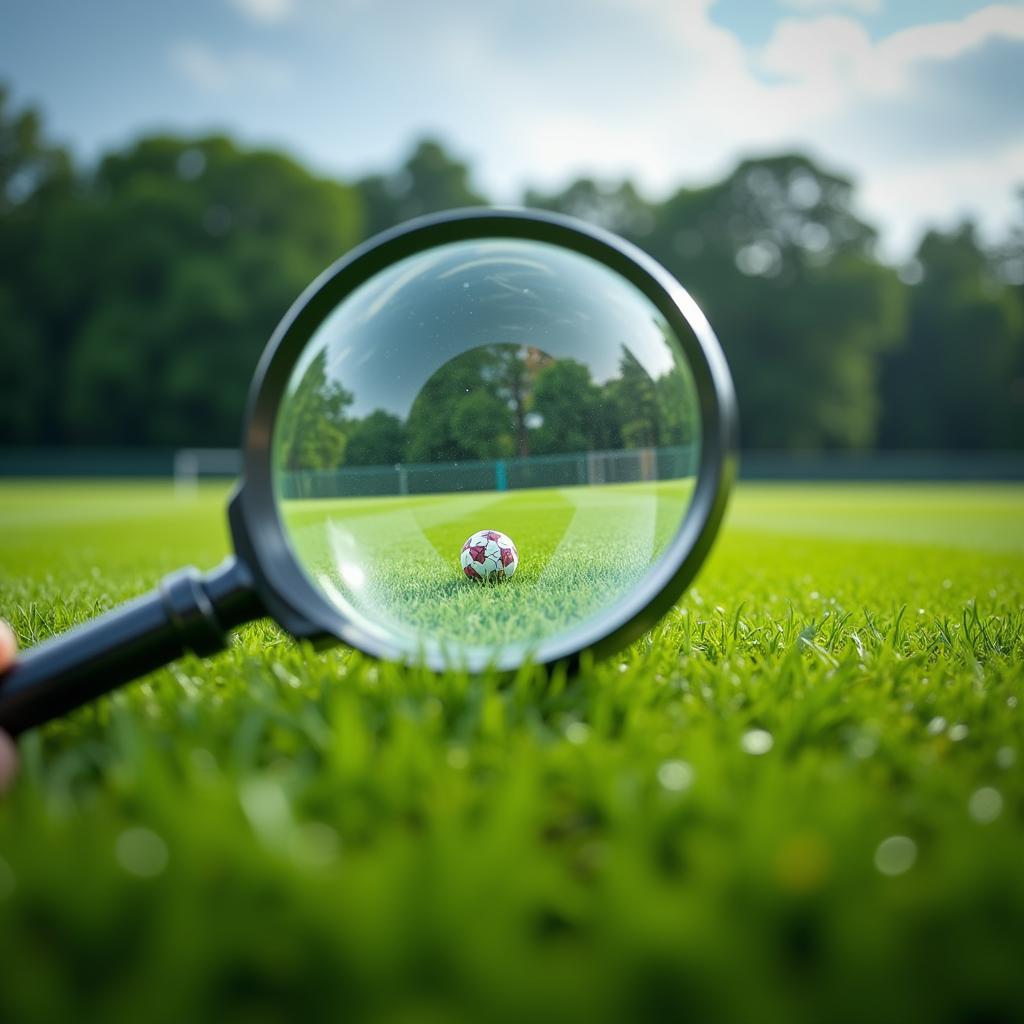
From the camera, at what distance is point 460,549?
1926 millimetres

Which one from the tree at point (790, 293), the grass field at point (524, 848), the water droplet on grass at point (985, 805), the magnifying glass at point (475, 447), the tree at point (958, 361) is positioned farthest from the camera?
the tree at point (958, 361)

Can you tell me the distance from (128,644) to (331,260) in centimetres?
3665

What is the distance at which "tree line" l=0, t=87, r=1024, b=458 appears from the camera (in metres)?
34.4

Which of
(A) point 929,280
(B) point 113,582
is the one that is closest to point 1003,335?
(A) point 929,280

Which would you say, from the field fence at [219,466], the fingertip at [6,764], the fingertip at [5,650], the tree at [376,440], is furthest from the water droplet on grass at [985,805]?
the field fence at [219,466]

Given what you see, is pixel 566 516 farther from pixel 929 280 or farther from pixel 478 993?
pixel 929 280

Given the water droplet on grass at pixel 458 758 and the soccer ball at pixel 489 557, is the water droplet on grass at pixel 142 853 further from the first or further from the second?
the soccer ball at pixel 489 557

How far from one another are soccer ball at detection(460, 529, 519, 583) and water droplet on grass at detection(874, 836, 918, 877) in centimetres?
100

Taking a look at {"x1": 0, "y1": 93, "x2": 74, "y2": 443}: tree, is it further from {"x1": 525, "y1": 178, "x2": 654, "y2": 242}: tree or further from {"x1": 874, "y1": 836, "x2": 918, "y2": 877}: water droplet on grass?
{"x1": 874, "y1": 836, "x2": 918, "y2": 877}: water droplet on grass

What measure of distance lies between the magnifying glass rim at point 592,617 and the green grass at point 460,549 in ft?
0.15

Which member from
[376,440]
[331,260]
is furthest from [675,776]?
[331,260]

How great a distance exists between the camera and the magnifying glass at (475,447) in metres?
1.74

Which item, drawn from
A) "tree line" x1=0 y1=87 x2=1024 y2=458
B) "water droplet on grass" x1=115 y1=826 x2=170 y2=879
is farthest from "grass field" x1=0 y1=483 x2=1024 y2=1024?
"tree line" x1=0 y1=87 x2=1024 y2=458

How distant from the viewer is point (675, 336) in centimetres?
176
